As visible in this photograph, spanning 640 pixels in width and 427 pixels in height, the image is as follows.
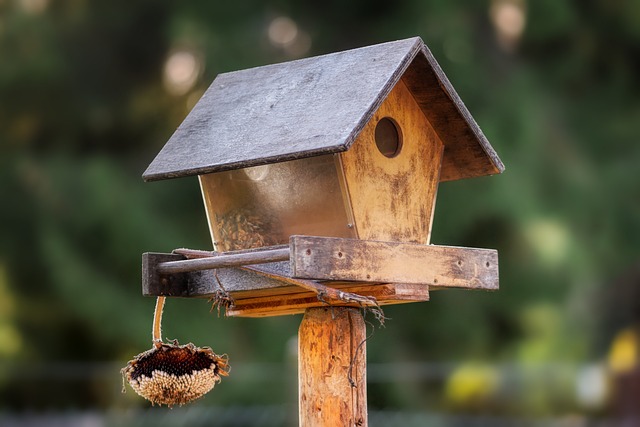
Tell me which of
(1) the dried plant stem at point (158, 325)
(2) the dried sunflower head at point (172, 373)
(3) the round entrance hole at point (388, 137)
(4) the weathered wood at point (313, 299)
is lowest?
(2) the dried sunflower head at point (172, 373)

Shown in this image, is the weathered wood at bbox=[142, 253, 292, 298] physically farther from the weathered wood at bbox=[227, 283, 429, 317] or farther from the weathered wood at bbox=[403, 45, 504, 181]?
the weathered wood at bbox=[403, 45, 504, 181]

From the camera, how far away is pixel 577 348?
8172mm

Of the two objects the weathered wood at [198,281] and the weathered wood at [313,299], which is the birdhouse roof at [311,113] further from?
the weathered wood at [313,299]

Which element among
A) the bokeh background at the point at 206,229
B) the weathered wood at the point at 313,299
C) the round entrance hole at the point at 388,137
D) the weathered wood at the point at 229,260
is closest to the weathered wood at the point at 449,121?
the round entrance hole at the point at 388,137

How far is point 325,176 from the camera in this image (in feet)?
8.85

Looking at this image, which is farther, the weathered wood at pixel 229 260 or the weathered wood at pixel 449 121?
the weathered wood at pixel 449 121

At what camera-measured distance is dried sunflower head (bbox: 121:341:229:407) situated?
8.59 ft

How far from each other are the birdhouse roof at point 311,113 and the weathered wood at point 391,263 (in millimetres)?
208

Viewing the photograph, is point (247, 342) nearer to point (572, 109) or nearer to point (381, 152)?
point (572, 109)

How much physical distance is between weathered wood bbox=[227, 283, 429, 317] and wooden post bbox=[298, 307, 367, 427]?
41 millimetres

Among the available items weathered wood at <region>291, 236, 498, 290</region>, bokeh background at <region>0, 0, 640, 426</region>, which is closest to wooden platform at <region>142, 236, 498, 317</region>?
weathered wood at <region>291, 236, 498, 290</region>

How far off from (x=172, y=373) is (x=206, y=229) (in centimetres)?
478

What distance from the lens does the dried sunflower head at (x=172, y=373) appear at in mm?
2619

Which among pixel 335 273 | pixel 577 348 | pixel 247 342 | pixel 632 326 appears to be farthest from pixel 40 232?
pixel 335 273
